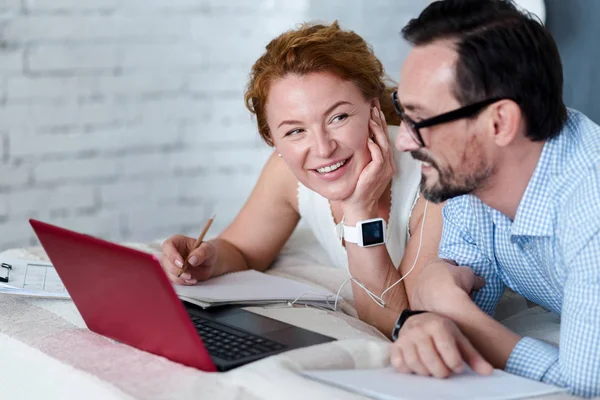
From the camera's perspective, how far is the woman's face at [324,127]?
5.29ft

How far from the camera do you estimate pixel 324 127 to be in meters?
1.62

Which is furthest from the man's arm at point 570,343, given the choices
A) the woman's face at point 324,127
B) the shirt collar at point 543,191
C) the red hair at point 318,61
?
the red hair at point 318,61

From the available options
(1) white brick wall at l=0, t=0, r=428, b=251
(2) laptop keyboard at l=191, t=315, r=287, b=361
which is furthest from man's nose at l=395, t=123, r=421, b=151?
(1) white brick wall at l=0, t=0, r=428, b=251

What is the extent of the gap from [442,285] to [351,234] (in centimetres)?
36

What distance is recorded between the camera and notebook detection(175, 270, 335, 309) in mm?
1487

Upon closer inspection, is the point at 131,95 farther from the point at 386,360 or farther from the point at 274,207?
the point at 386,360

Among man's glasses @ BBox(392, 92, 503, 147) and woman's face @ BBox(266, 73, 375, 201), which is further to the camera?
woman's face @ BBox(266, 73, 375, 201)

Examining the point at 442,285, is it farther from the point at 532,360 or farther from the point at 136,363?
the point at 136,363

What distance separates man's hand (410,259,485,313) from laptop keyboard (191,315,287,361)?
244mm

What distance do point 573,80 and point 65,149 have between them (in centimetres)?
171

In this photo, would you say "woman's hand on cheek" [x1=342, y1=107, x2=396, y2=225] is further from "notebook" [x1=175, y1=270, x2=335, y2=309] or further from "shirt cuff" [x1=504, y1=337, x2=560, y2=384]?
"shirt cuff" [x1=504, y1=337, x2=560, y2=384]

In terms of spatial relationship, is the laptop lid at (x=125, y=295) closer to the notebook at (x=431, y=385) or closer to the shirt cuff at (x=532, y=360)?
the notebook at (x=431, y=385)

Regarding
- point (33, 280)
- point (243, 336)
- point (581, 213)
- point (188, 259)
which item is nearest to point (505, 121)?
point (581, 213)

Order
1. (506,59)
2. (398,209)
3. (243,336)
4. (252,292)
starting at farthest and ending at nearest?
(398,209) → (252,292) → (243,336) → (506,59)
